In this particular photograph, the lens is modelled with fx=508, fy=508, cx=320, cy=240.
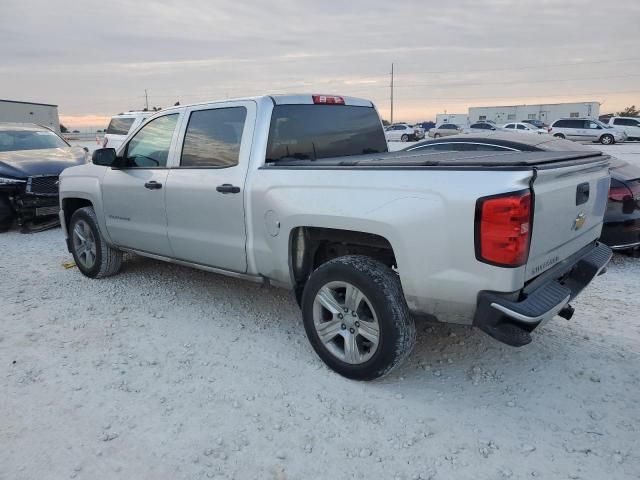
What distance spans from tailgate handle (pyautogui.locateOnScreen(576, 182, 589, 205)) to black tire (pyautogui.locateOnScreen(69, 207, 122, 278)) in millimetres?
4564

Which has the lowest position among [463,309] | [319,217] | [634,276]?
[634,276]

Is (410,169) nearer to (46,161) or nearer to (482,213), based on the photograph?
(482,213)

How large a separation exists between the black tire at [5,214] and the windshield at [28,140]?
4.40 ft

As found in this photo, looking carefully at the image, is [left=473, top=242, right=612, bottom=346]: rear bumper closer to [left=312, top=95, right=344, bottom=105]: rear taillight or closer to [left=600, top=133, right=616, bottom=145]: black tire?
[left=312, top=95, right=344, bottom=105]: rear taillight

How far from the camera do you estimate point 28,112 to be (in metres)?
31.4

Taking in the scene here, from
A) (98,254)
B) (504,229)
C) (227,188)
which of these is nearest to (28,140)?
(98,254)

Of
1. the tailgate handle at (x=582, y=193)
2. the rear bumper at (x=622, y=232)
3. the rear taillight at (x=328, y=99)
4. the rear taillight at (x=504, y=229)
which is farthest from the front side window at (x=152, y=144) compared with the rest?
the rear bumper at (x=622, y=232)

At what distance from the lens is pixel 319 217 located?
3.34 metres

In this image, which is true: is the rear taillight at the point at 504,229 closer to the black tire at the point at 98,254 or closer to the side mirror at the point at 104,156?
the side mirror at the point at 104,156

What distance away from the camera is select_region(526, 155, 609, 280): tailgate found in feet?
9.05

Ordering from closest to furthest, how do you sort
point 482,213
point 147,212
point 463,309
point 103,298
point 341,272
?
point 482,213 → point 463,309 → point 341,272 → point 147,212 → point 103,298

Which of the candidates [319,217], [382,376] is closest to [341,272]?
[319,217]

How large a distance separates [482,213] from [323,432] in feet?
4.95

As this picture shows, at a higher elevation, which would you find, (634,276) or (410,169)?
(410,169)
